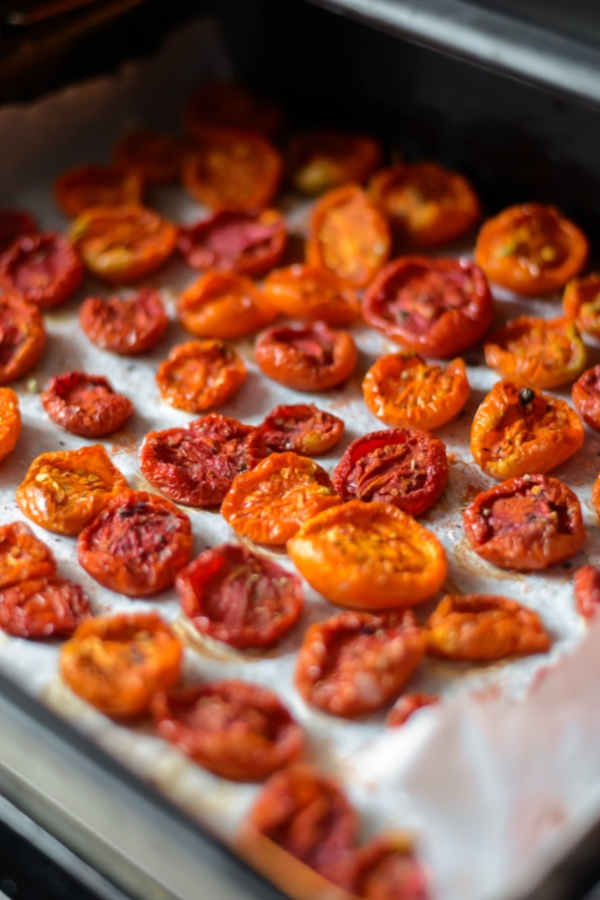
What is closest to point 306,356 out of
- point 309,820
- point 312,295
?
point 312,295

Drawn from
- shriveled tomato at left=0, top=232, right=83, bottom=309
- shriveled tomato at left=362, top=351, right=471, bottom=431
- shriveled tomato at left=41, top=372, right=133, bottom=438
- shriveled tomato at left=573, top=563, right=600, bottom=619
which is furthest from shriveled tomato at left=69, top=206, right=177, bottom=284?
shriveled tomato at left=573, top=563, right=600, bottom=619

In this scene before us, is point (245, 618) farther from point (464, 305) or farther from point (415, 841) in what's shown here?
point (464, 305)

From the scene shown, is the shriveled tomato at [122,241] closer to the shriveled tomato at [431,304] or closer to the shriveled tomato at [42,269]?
the shriveled tomato at [42,269]

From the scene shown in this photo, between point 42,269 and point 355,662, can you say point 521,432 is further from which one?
point 42,269

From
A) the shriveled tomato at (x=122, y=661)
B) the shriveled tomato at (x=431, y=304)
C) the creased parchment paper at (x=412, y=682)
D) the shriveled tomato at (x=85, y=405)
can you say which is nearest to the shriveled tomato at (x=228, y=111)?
the creased parchment paper at (x=412, y=682)

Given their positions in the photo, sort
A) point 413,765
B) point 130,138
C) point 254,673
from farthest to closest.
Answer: point 130,138 < point 254,673 < point 413,765

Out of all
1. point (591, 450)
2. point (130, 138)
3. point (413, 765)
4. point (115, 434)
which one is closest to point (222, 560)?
point (115, 434)

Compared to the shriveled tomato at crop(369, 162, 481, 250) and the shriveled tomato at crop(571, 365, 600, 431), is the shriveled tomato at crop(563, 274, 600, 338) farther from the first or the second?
the shriveled tomato at crop(369, 162, 481, 250)
